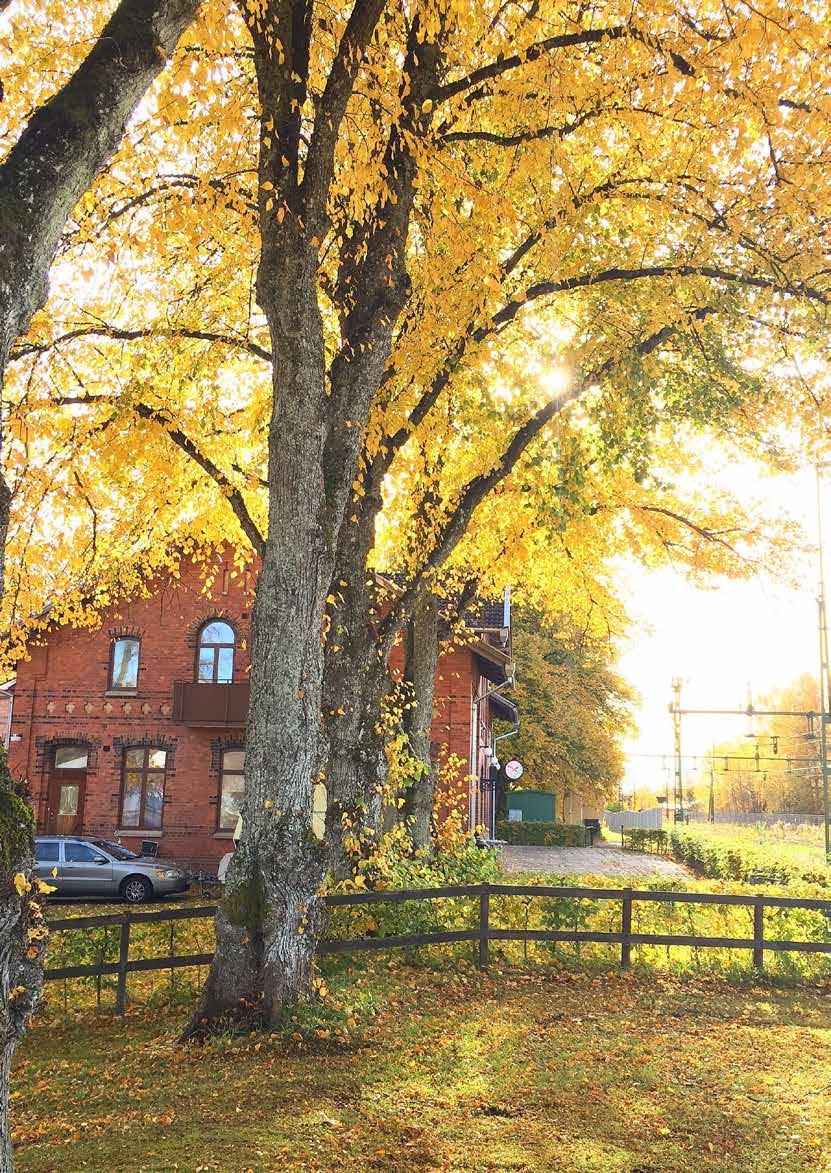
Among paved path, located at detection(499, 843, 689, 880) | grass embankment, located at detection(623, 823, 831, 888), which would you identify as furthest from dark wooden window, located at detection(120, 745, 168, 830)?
grass embankment, located at detection(623, 823, 831, 888)

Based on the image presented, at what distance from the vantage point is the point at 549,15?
1016cm

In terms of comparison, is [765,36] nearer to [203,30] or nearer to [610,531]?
[203,30]

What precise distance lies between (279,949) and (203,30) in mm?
7642

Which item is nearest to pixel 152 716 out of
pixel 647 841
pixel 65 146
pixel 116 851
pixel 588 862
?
pixel 116 851

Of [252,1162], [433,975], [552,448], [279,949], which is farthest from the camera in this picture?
[552,448]

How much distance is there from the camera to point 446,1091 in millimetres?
7332

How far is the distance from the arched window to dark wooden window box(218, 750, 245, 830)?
2.15 meters

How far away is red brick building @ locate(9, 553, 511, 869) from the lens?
1059 inches

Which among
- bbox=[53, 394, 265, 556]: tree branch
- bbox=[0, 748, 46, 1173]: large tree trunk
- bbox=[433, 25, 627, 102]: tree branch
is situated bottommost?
bbox=[0, 748, 46, 1173]: large tree trunk

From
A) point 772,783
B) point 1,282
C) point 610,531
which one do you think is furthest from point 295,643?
point 772,783

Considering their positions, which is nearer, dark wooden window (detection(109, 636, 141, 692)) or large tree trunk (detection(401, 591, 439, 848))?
large tree trunk (detection(401, 591, 439, 848))

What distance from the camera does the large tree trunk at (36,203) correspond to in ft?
12.8

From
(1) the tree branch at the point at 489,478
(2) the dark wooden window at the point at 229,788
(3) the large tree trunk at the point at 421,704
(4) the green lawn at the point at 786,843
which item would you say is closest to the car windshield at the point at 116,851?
(2) the dark wooden window at the point at 229,788

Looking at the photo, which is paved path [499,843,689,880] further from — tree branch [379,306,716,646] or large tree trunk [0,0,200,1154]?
large tree trunk [0,0,200,1154]
